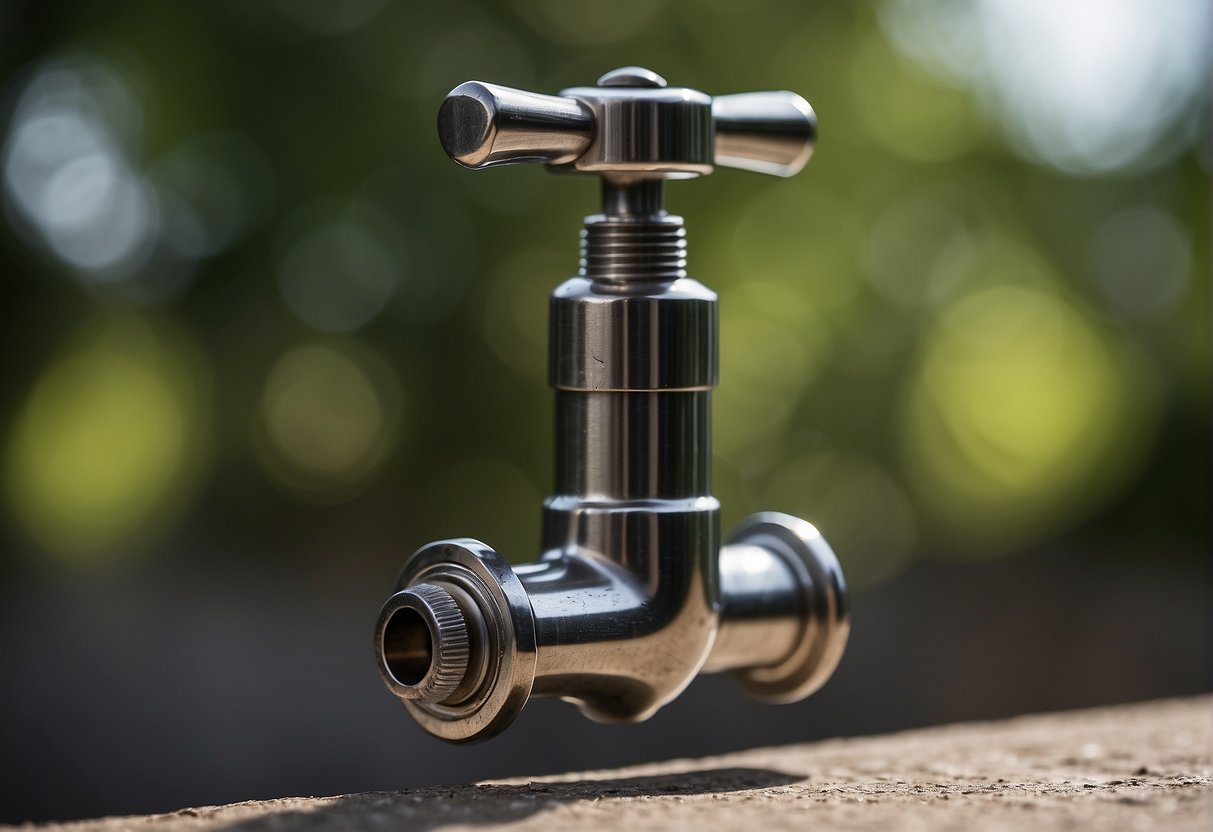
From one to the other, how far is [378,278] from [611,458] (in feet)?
7.14

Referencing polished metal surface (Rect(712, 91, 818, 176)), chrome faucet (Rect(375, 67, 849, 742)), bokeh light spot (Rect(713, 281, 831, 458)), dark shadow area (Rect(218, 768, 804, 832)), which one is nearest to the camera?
dark shadow area (Rect(218, 768, 804, 832))

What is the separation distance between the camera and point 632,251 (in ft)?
2.89

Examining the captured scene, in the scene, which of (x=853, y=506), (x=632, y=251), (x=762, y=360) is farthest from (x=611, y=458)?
(x=853, y=506)

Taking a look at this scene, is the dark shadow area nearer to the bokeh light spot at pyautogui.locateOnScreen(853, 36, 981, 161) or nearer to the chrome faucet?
the chrome faucet

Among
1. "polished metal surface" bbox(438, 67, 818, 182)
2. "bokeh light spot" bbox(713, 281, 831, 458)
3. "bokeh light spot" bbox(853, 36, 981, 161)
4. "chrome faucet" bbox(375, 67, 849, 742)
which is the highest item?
"bokeh light spot" bbox(853, 36, 981, 161)

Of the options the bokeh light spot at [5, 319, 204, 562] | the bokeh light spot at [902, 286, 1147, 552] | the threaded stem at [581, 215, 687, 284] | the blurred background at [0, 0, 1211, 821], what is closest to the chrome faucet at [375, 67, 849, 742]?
the threaded stem at [581, 215, 687, 284]

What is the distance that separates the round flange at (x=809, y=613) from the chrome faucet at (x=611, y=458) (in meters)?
0.08

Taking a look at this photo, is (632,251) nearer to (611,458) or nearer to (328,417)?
(611,458)

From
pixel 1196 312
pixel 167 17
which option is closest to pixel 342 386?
pixel 167 17

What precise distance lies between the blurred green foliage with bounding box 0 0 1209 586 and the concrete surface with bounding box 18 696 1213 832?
2008 mm

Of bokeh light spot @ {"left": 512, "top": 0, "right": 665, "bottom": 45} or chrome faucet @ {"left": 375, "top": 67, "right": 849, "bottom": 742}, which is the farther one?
bokeh light spot @ {"left": 512, "top": 0, "right": 665, "bottom": 45}

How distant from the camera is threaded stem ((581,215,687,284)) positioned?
88cm

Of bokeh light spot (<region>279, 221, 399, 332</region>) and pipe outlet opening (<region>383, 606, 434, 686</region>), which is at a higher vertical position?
bokeh light spot (<region>279, 221, 399, 332</region>)

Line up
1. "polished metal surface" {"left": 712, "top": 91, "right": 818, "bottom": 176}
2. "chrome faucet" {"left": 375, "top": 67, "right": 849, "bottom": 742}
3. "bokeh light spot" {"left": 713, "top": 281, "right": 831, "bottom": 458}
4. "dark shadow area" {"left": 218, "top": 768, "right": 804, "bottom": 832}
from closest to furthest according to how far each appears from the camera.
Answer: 1. "dark shadow area" {"left": 218, "top": 768, "right": 804, "bottom": 832}
2. "chrome faucet" {"left": 375, "top": 67, "right": 849, "bottom": 742}
3. "polished metal surface" {"left": 712, "top": 91, "right": 818, "bottom": 176}
4. "bokeh light spot" {"left": 713, "top": 281, "right": 831, "bottom": 458}
